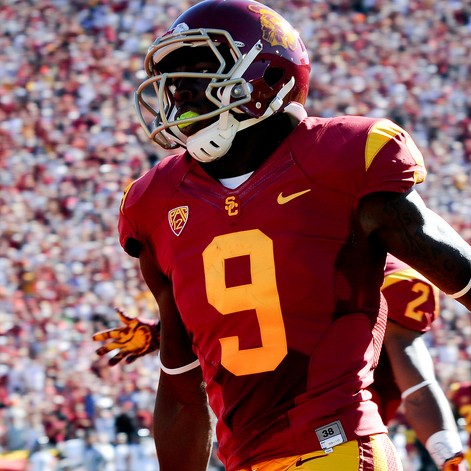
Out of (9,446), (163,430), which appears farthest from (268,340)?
(9,446)

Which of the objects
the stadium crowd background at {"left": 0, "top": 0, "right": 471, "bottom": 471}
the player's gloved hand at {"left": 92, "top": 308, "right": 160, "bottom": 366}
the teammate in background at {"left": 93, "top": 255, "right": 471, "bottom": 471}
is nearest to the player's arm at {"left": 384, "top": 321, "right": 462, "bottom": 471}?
the teammate in background at {"left": 93, "top": 255, "right": 471, "bottom": 471}

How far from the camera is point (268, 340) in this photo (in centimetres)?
270

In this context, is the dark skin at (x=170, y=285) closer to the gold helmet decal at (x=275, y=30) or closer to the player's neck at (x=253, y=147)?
the player's neck at (x=253, y=147)

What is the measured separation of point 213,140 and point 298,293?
46 cm

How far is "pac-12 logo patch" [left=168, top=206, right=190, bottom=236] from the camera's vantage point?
2.91m

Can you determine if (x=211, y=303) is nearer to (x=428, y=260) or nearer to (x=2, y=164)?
(x=428, y=260)

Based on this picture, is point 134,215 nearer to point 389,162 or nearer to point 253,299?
point 253,299

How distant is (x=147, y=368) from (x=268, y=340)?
712cm

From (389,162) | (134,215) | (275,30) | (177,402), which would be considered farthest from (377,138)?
(177,402)

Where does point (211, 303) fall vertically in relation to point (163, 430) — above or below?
above

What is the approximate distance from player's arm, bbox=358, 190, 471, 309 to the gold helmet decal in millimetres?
565

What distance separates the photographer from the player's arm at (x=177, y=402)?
319 centimetres

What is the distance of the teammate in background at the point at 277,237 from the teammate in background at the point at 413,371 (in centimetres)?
147

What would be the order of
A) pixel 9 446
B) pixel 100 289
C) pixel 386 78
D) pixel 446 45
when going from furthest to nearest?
pixel 446 45
pixel 386 78
pixel 100 289
pixel 9 446
